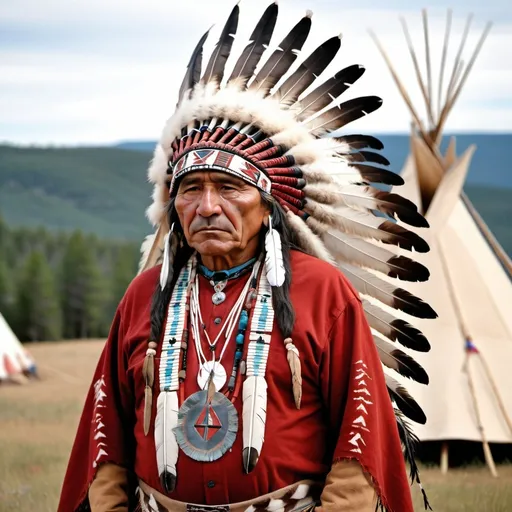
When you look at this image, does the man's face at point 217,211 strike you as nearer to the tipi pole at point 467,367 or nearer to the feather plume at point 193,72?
the feather plume at point 193,72

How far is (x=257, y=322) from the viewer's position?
2.38 metres

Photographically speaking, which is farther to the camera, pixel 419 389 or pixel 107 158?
pixel 107 158

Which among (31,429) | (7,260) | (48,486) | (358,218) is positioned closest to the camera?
(358,218)

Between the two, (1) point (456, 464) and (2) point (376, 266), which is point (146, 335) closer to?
(2) point (376, 266)

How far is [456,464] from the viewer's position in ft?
18.1

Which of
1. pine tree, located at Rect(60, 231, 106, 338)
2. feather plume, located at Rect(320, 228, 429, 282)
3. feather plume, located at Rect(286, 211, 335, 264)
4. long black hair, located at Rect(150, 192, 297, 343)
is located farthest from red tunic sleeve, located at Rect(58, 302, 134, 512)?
pine tree, located at Rect(60, 231, 106, 338)

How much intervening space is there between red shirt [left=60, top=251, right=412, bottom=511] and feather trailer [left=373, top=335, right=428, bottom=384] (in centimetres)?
33

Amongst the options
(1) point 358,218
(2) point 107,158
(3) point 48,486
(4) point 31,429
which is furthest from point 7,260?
(1) point 358,218

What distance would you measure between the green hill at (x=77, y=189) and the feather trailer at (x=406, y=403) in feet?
43.3

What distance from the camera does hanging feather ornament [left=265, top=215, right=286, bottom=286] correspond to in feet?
7.80

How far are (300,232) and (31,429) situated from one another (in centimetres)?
485

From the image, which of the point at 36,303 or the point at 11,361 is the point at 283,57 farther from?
the point at 36,303

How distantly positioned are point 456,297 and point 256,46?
11.5ft

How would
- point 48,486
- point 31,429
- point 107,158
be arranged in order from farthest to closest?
point 107,158, point 31,429, point 48,486
